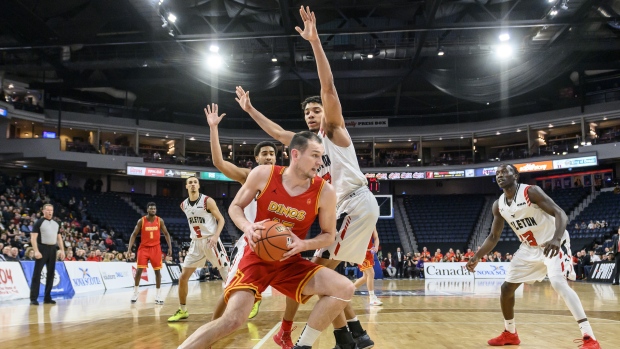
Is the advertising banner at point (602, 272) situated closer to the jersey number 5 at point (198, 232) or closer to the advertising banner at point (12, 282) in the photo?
the jersey number 5 at point (198, 232)

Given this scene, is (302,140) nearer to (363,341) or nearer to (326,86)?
(326,86)

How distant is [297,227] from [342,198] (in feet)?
3.59

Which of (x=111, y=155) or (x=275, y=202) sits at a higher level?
(x=111, y=155)

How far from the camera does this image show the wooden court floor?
5.91 meters

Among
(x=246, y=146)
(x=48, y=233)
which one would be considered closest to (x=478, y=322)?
(x=48, y=233)

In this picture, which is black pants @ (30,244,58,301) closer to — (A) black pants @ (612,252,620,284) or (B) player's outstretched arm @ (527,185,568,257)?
(B) player's outstretched arm @ (527,185,568,257)

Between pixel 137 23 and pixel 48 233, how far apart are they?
19898 mm

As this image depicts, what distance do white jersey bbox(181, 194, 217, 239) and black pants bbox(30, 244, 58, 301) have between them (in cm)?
505

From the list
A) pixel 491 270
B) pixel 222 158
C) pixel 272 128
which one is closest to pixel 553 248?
pixel 272 128

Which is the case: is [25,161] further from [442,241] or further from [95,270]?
[442,241]

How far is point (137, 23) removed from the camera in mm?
28984

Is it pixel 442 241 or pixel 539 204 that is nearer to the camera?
pixel 539 204

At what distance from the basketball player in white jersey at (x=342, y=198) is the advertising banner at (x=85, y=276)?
1188cm

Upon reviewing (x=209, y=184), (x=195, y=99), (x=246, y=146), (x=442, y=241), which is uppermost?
(x=195, y=99)
